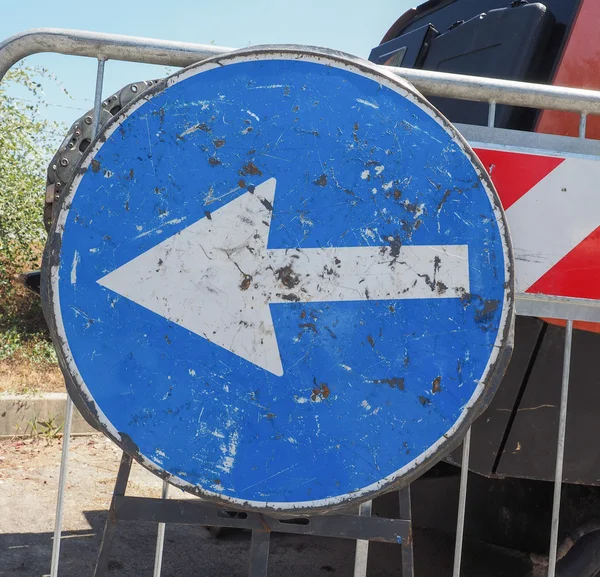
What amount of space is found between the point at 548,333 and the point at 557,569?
0.77 metres

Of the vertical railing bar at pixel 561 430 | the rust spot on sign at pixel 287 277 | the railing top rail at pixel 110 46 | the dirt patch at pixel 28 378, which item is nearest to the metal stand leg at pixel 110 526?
the rust spot on sign at pixel 287 277

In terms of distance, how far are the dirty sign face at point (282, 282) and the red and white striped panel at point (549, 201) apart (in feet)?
1.20

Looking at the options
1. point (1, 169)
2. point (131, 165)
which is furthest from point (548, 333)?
point (1, 169)

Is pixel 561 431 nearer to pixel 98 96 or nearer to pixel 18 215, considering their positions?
pixel 98 96

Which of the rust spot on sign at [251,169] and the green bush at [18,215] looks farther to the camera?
the green bush at [18,215]

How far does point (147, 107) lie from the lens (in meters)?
1.54

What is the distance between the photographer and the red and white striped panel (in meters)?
1.89

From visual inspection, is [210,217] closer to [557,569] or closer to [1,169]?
[557,569]

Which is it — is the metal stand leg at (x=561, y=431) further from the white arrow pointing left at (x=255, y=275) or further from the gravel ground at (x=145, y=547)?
the gravel ground at (x=145, y=547)

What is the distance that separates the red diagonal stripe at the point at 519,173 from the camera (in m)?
1.89

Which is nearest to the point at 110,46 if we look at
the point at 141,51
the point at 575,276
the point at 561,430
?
the point at 141,51

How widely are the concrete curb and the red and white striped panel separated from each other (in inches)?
146

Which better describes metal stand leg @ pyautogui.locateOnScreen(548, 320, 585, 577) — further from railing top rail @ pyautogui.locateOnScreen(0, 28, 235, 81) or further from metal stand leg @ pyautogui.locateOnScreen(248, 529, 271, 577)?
railing top rail @ pyautogui.locateOnScreen(0, 28, 235, 81)

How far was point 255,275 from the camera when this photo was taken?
5.08 ft
